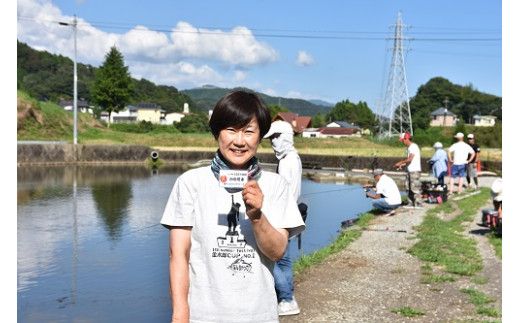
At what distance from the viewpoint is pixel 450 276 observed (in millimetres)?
6613

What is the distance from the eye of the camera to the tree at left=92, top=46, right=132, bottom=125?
5316cm

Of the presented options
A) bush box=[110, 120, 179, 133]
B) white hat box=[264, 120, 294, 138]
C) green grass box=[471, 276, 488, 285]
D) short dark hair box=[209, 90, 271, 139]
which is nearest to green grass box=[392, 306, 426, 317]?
green grass box=[471, 276, 488, 285]

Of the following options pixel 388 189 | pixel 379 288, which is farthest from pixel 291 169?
pixel 388 189

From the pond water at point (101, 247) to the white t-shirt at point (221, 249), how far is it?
3715 mm

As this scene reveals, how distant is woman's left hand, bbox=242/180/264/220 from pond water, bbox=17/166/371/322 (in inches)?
158

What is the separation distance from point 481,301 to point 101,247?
5.83 meters

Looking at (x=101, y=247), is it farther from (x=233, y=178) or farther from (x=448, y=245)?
(x=233, y=178)

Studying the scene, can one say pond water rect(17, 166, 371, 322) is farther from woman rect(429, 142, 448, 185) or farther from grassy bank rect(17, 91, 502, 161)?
grassy bank rect(17, 91, 502, 161)

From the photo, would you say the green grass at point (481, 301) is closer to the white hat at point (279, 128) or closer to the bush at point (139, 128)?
the white hat at point (279, 128)

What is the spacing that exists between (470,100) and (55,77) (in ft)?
233

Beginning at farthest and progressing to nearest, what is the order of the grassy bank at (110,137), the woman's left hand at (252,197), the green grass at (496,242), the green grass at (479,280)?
the grassy bank at (110,137), the green grass at (496,242), the green grass at (479,280), the woman's left hand at (252,197)

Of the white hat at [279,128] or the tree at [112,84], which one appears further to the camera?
the tree at [112,84]

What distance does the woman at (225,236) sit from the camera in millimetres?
2131

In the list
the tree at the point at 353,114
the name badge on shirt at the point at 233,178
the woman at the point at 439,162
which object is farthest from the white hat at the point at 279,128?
the tree at the point at 353,114
